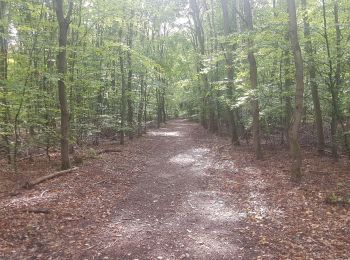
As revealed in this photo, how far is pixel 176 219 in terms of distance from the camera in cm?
809

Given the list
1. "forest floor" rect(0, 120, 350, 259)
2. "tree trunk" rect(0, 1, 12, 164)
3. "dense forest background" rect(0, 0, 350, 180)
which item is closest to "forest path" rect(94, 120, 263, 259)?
"forest floor" rect(0, 120, 350, 259)

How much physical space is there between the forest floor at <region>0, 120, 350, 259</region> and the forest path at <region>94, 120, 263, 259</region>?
0.02m

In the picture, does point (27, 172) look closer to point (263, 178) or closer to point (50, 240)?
point (50, 240)

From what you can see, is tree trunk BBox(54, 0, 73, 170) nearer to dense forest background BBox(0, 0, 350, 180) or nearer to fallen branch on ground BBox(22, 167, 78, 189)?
dense forest background BBox(0, 0, 350, 180)

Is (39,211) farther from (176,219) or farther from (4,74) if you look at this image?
(4,74)

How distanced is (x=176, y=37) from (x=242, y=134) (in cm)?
1418

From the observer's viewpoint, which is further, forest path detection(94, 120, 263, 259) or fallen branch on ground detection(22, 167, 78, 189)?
fallen branch on ground detection(22, 167, 78, 189)

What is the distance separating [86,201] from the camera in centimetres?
934

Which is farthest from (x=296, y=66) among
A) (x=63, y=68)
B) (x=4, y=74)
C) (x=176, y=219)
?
(x=4, y=74)

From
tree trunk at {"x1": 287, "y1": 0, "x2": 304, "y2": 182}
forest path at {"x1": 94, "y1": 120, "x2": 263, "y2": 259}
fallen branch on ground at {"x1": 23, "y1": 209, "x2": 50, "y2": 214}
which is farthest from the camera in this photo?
tree trunk at {"x1": 287, "y1": 0, "x2": 304, "y2": 182}

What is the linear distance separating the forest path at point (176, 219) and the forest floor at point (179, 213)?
0.02 m

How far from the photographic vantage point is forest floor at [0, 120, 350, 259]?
252 inches

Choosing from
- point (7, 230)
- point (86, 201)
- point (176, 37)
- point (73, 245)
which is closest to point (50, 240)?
point (73, 245)

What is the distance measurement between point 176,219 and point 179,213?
0.45m
